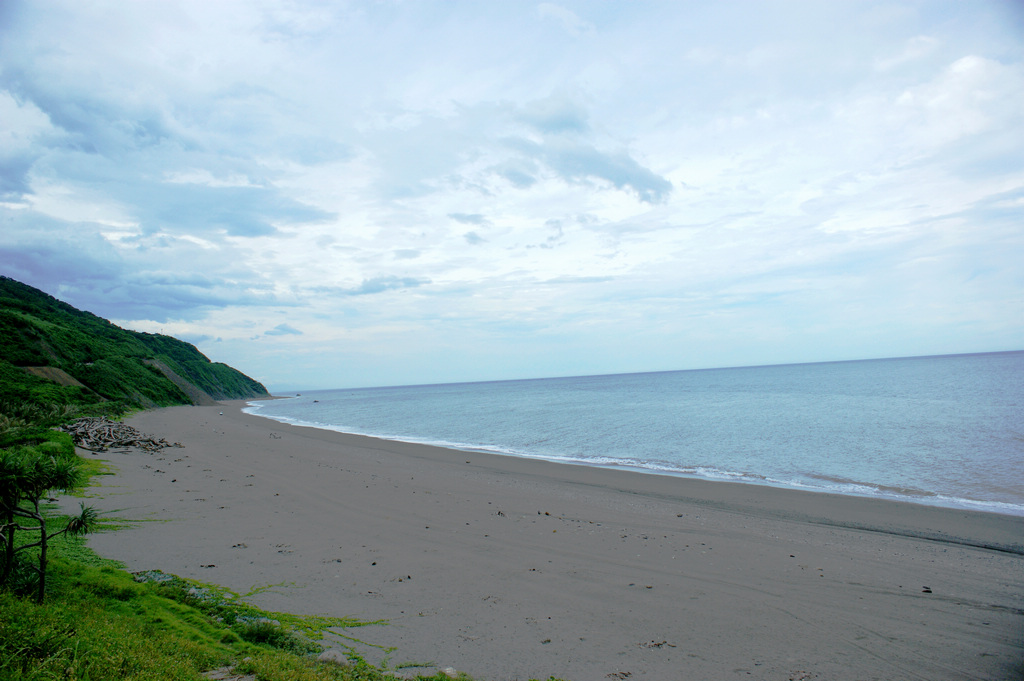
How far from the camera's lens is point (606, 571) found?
747cm

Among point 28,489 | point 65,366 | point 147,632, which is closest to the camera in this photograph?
point 28,489

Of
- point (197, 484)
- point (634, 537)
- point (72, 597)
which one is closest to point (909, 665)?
point (634, 537)

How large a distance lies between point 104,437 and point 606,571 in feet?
61.1

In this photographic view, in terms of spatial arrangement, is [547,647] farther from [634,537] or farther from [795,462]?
[795,462]

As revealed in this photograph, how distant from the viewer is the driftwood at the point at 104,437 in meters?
15.8

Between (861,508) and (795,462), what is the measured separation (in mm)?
7443

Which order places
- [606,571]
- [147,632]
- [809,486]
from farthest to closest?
1. [809,486]
2. [606,571]
3. [147,632]

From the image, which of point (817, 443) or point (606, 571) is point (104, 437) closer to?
point (606, 571)

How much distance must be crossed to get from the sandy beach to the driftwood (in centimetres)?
341

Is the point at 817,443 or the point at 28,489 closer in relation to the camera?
the point at 28,489

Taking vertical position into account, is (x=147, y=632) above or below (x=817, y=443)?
above

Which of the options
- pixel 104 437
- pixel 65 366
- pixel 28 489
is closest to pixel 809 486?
pixel 28 489

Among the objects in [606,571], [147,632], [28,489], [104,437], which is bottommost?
[606,571]

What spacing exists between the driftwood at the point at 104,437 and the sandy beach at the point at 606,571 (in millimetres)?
3407
